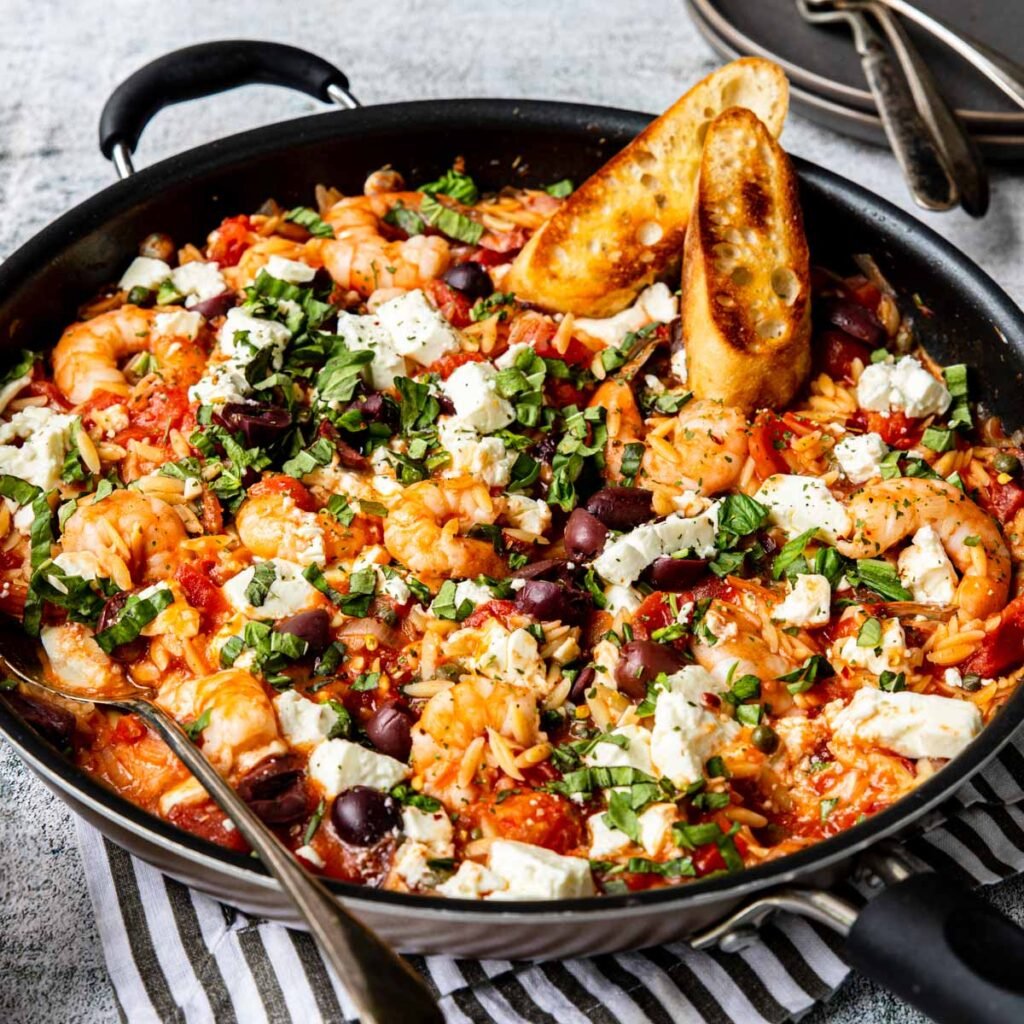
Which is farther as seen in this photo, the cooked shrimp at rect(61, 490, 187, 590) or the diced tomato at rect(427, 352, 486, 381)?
the diced tomato at rect(427, 352, 486, 381)

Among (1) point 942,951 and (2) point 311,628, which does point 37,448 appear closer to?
(2) point 311,628

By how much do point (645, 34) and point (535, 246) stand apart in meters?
2.72

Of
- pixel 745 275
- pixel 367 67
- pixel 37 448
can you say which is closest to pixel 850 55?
pixel 745 275

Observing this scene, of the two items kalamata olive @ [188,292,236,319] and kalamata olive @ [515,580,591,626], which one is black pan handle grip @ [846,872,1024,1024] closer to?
kalamata olive @ [515,580,591,626]

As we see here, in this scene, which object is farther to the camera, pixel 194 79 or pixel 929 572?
pixel 194 79

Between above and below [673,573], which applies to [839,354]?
above

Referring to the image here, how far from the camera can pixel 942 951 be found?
2877mm

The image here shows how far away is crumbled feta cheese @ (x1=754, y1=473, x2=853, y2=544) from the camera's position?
4.19m

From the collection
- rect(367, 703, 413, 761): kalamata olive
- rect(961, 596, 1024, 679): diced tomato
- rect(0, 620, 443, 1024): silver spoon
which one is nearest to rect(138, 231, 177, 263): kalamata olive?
rect(367, 703, 413, 761): kalamata olive

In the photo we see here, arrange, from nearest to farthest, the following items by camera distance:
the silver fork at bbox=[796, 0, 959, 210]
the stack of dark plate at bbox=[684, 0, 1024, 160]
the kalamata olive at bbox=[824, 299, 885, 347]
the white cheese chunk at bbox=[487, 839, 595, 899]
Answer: the white cheese chunk at bbox=[487, 839, 595, 899] < the kalamata olive at bbox=[824, 299, 885, 347] < the silver fork at bbox=[796, 0, 959, 210] < the stack of dark plate at bbox=[684, 0, 1024, 160]

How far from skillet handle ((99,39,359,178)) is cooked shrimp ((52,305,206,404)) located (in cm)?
71

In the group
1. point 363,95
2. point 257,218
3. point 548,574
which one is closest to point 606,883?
point 548,574

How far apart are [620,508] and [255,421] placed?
1.21m

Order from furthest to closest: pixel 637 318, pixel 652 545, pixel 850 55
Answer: pixel 850 55 < pixel 637 318 < pixel 652 545
